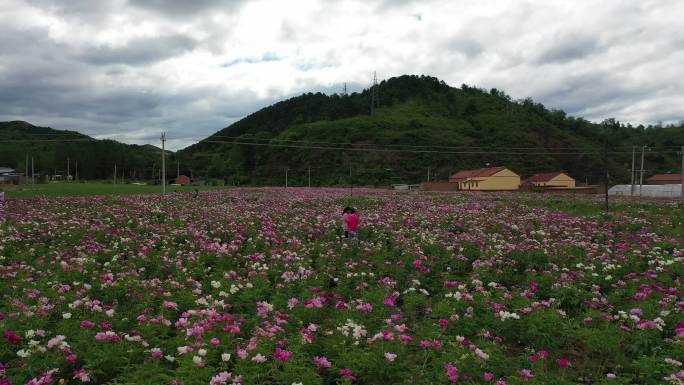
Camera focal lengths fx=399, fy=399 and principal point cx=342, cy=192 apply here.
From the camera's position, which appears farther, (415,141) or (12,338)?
(415,141)

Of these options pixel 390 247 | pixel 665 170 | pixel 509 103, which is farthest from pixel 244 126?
pixel 390 247

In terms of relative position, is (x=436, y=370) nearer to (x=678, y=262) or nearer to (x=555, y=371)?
(x=555, y=371)

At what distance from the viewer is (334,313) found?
6.24 m

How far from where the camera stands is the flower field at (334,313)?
13.8ft

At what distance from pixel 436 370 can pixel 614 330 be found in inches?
111

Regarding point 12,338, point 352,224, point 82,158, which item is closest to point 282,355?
point 12,338

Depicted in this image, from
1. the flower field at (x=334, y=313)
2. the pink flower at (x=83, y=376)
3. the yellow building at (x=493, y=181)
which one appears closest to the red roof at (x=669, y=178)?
the yellow building at (x=493, y=181)

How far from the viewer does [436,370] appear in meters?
4.25

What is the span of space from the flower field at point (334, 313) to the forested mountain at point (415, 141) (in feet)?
277

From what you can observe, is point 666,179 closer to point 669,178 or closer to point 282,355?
point 669,178

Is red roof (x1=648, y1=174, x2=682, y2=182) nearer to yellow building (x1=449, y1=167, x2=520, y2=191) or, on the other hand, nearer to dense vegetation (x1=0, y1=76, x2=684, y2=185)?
dense vegetation (x1=0, y1=76, x2=684, y2=185)

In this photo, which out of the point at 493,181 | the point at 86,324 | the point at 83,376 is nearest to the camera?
the point at 83,376

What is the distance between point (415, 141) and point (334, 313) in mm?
121734

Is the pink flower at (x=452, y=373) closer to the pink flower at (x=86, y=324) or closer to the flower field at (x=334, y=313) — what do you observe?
the flower field at (x=334, y=313)
